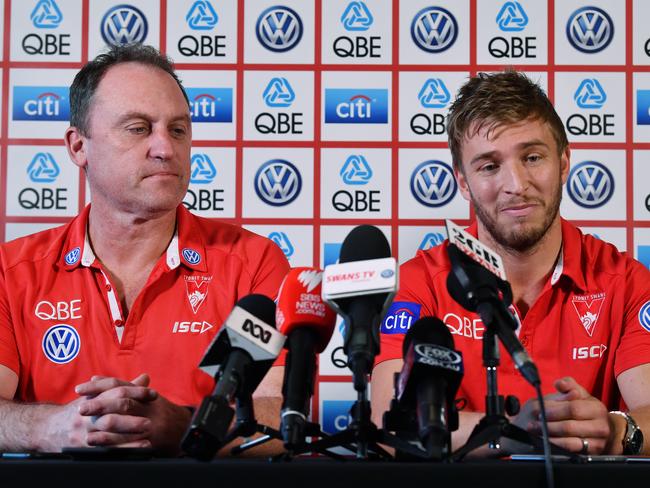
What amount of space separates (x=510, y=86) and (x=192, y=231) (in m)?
0.82

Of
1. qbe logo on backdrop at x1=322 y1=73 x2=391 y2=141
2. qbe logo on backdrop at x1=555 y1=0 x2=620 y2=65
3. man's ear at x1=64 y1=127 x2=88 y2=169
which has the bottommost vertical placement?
man's ear at x1=64 y1=127 x2=88 y2=169

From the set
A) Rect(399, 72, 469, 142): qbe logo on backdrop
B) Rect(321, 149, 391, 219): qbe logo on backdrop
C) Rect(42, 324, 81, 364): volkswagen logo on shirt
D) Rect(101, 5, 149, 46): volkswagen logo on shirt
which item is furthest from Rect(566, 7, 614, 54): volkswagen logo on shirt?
Rect(42, 324, 81, 364): volkswagen logo on shirt

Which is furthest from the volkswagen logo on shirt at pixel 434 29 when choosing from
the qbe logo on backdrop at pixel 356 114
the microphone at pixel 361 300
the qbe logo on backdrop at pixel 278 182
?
the microphone at pixel 361 300

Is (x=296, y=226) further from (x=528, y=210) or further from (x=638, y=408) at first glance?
(x=638, y=408)

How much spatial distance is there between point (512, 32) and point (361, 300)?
190 centimetres

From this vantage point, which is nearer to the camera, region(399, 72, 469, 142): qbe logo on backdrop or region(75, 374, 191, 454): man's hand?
region(75, 374, 191, 454): man's hand

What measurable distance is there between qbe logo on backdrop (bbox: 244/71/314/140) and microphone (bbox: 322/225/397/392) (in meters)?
1.67

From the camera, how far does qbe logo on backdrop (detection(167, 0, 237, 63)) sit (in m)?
2.66

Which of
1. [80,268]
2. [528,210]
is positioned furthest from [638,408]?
[80,268]

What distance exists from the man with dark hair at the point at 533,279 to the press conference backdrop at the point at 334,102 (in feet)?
1.94

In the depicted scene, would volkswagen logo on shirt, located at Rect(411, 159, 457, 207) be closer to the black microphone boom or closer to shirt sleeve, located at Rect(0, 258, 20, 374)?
shirt sleeve, located at Rect(0, 258, 20, 374)

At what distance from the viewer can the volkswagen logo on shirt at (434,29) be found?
2.68 metres

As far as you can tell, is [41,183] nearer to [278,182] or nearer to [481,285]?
[278,182]

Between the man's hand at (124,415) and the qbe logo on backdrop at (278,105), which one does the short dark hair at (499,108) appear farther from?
the man's hand at (124,415)
